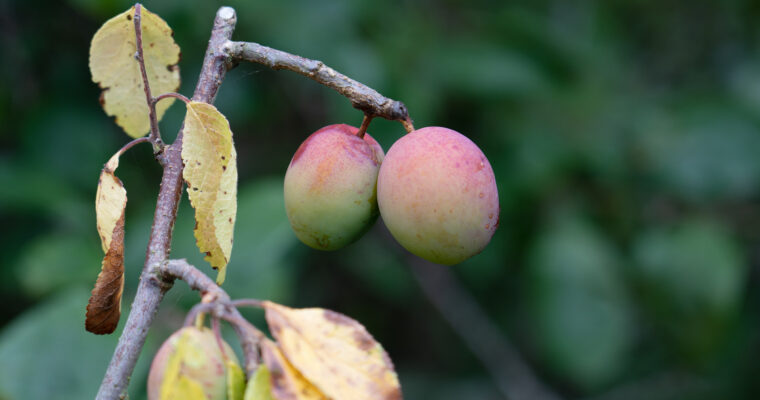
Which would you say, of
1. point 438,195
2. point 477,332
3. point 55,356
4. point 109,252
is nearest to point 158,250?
point 109,252

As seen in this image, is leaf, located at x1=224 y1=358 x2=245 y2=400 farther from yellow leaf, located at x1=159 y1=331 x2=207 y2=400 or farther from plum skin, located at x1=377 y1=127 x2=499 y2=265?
plum skin, located at x1=377 y1=127 x2=499 y2=265

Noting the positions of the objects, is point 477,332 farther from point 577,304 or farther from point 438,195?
point 438,195

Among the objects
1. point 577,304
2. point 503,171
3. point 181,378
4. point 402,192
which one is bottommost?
A: point 577,304

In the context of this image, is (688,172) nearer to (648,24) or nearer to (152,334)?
(648,24)

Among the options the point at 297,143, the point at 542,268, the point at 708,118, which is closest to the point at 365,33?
the point at 297,143

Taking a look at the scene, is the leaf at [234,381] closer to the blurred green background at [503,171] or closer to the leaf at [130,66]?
the leaf at [130,66]

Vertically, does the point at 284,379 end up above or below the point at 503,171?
above
